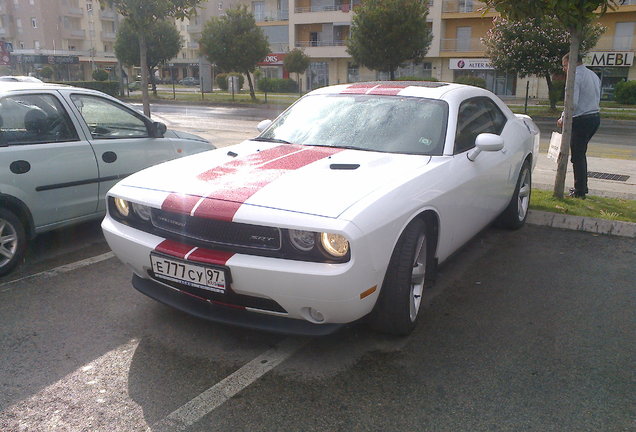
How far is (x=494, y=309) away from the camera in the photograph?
4.11 meters

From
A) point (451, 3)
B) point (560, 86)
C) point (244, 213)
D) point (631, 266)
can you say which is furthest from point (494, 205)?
point (451, 3)

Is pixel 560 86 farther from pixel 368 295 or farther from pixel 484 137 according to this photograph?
pixel 368 295

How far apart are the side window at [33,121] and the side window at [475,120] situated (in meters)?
3.36

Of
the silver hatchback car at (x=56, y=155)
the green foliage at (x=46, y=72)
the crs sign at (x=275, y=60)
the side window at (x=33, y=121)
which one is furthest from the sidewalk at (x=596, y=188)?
the green foliage at (x=46, y=72)

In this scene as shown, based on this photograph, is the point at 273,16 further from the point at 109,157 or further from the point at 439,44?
the point at 109,157

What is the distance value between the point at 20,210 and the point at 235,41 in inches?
1191

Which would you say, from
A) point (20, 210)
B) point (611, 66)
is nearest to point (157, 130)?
point (20, 210)

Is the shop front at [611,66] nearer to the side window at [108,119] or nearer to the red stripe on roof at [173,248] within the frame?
the side window at [108,119]

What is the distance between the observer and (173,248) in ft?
10.8

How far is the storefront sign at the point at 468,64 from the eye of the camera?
42700 millimetres

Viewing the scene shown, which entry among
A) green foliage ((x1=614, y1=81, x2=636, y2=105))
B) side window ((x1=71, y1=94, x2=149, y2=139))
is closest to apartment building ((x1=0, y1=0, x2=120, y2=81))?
green foliage ((x1=614, y1=81, x2=636, y2=105))

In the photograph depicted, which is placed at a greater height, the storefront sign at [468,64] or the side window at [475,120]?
the storefront sign at [468,64]

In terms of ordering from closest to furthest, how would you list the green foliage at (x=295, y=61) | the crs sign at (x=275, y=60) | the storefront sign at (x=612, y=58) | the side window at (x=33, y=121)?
the side window at (x=33, y=121) → the storefront sign at (x=612, y=58) → the green foliage at (x=295, y=61) → the crs sign at (x=275, y=60)

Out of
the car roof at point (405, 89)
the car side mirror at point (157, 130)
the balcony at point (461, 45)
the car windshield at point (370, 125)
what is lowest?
the car side mirror at point (157, 130)
